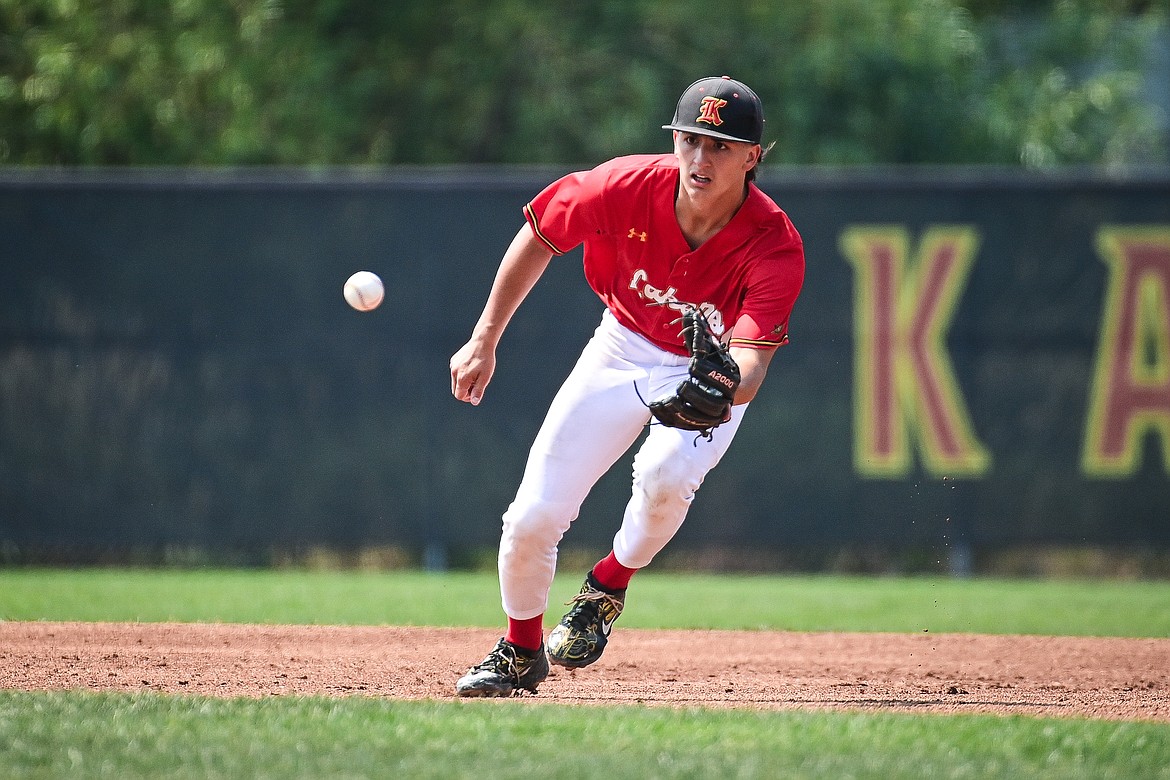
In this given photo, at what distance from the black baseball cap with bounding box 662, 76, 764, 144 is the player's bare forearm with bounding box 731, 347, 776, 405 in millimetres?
652

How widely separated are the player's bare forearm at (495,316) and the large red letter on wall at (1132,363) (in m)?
5.29

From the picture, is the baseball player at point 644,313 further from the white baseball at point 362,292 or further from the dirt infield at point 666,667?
the white baseball at point 362,292

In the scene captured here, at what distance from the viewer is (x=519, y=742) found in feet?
12.3

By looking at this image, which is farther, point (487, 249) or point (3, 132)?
point (3, 132)

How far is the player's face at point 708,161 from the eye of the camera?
173 inches

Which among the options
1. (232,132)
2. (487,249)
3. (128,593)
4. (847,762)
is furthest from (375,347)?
(847,762)

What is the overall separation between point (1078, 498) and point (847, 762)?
5753 millimetres

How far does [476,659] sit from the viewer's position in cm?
558

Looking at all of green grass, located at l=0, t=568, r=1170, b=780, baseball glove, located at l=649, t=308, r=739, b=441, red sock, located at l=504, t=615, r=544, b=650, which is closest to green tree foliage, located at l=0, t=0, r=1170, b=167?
red sock, located at l=504, t=615, r=544, b=650

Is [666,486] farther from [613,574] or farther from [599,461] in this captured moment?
[613,574]

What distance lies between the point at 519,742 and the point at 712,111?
6.41 ft

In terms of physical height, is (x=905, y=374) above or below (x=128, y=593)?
above

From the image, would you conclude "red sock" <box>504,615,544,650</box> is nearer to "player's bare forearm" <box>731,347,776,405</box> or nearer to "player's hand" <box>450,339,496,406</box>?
"player's hand" <box>450,339,496,406</box>

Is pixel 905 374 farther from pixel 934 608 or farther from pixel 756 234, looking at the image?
pixel 756 234
